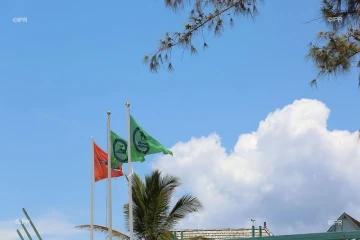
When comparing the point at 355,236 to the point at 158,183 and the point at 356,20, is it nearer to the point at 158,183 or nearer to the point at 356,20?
the point at 356,20

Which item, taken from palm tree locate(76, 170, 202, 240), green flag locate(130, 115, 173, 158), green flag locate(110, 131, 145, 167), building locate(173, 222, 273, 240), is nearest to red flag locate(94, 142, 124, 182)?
green flag locate(110, 131, 145, 167)

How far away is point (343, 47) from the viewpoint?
14.6 meters

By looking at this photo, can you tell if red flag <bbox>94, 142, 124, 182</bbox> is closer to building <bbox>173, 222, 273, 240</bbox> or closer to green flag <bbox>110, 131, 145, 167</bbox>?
green flag <bbox>110, 131, 145, 167</bbox>

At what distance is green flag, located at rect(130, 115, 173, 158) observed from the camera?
17.2 metres

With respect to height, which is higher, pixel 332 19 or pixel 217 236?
pixel 332 19

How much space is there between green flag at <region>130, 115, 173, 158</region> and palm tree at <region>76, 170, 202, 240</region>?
6.65 metres

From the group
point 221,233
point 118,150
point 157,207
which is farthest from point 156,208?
point 118,150

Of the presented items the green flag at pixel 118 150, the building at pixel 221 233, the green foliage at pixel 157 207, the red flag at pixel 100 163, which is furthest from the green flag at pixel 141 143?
the building at pixel 221 233

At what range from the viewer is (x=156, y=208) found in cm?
2400

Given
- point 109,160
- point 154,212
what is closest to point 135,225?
point 154,212

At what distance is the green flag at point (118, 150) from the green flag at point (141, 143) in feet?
1.79

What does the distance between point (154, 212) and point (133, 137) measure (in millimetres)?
6925

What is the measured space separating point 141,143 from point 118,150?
109cm

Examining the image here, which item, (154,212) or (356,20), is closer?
(356,20)
